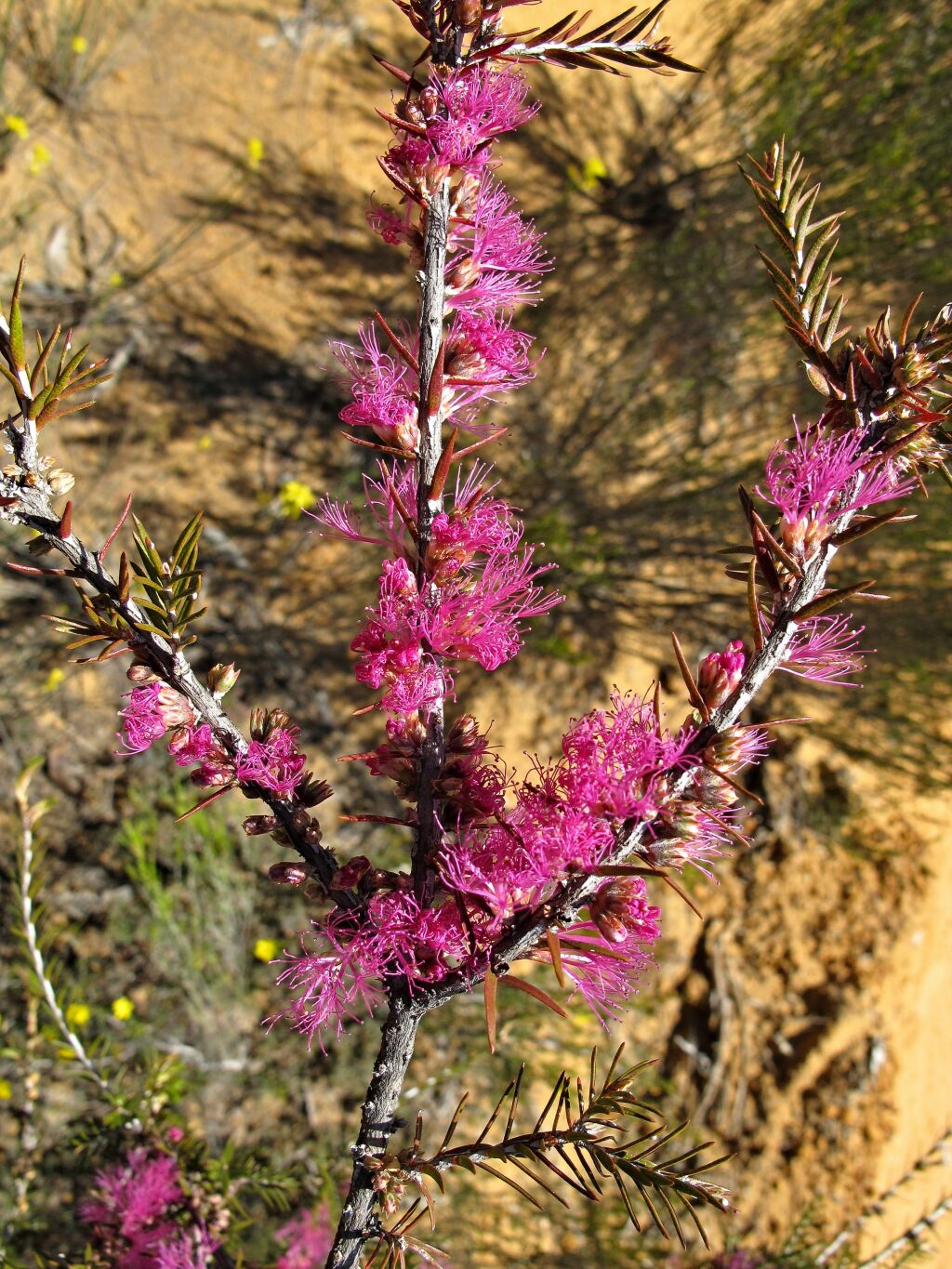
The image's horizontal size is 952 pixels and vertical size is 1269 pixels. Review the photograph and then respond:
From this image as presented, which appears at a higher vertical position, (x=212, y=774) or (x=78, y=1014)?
(x=212, y=774)

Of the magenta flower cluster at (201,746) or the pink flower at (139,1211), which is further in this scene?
the pink flower at (139,1211)

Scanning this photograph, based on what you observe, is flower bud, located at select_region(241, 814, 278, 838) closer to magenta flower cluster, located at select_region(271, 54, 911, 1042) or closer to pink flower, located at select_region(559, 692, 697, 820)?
magenta flower cluster, located at select_region(271, 54, 911, 1042)

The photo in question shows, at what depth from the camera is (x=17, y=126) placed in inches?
106

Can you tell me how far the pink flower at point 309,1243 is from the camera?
158 centimetres

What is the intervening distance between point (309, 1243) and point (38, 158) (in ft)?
11.2

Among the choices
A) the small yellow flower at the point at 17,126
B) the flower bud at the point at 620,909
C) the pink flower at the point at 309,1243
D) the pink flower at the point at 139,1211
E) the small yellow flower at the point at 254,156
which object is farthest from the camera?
the small yellow flower at the point at 254,156

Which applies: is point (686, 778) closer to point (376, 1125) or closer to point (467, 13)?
point (376, 1125)

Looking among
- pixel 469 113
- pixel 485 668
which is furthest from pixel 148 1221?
pixel 469 113

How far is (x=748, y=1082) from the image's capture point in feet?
8.43

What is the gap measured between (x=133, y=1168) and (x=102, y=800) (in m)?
1.52

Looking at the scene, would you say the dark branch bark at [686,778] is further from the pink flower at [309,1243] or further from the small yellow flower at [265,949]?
the small yellow flower at [265,949]

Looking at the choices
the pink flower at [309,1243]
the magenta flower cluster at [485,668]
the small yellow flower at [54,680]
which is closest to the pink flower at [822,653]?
the magenta flower cluster at [485,668]

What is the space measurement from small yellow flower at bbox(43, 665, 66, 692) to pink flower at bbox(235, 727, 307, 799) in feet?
7.20

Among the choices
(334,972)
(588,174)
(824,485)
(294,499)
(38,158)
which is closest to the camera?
(824,485)
